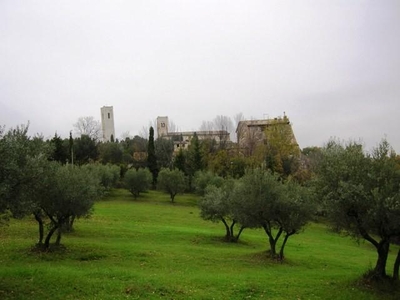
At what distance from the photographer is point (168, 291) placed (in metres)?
16.5

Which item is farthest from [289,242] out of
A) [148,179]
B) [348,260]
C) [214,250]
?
[148,179]

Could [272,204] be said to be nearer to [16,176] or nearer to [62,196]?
[62,196]

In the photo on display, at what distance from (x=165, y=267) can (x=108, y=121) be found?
513ft

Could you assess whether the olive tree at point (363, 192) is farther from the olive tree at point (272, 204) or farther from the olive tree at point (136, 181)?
the olive tree at point (136, 181)

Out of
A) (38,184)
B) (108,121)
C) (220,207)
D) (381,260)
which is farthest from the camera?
(108,121)

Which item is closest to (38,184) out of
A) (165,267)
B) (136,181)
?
(165,267)

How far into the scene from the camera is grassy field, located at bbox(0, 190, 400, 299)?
16.3 m

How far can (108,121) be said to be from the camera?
171m

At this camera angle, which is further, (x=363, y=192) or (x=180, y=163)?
(x=180, y=163)

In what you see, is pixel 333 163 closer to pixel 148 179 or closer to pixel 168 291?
pixel 168 291

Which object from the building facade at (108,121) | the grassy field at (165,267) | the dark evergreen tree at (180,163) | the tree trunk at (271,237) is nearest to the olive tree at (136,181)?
the dark evergreen tree at (180,163)

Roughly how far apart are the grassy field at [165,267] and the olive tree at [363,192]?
10.4ft

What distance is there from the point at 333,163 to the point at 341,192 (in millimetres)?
1951

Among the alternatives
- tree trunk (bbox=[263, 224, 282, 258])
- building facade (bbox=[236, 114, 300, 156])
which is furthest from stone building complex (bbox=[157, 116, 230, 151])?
tree trunk (bbox=[263, 224, 282, 258])
